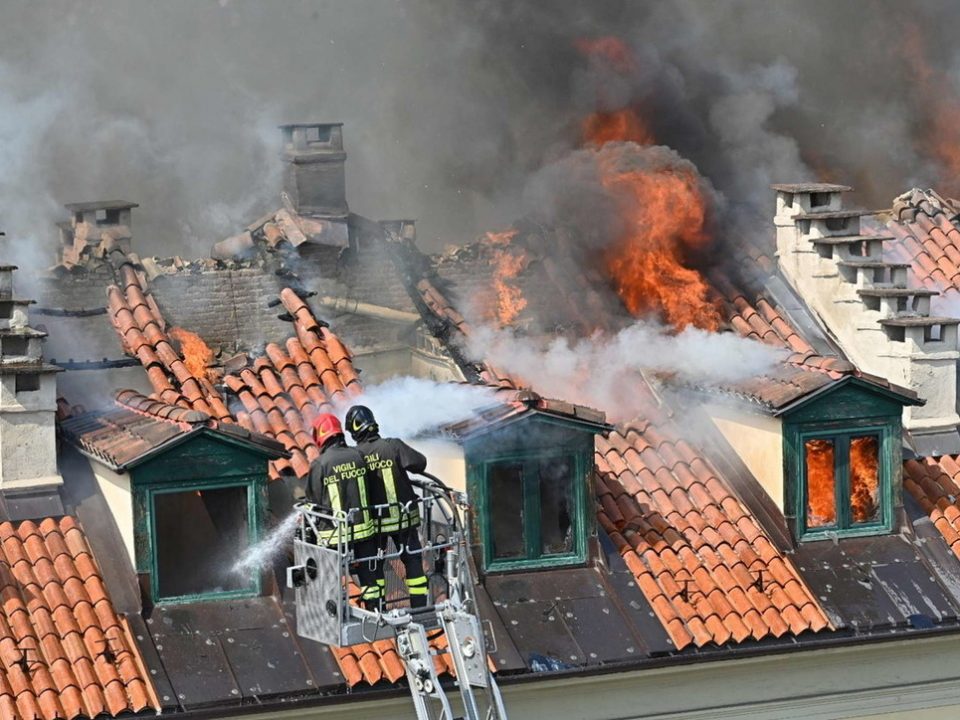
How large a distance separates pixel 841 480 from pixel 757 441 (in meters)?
0.94

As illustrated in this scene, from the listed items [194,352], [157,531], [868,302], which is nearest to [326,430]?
[157,531]

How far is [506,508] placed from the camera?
2462cm

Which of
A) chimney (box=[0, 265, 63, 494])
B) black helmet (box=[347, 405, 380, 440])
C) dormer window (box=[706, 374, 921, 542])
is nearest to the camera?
black helmet (box=[347, 405, 380, 440])

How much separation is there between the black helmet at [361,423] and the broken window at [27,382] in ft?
10.9

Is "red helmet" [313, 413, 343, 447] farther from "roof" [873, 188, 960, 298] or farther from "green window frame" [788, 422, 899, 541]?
"roof" [873, 188, 960, 298]

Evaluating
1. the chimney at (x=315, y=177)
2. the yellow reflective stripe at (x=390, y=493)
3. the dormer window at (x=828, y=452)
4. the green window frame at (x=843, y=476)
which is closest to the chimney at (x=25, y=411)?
the yellow reflective stripe at (x=390, y=493)

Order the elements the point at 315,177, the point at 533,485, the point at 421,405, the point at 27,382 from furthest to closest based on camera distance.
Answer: the point at 315,177 → the point at 421,405 → the point at 533,485 → the point at 27,382

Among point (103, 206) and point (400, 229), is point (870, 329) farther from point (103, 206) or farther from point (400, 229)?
point (103, 206)

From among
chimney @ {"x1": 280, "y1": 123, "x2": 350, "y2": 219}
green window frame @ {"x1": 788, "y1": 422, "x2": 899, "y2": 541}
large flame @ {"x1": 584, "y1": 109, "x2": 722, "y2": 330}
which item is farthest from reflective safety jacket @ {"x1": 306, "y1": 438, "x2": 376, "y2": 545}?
large flame @ {"x1": 584, "y1": 109, "x2": 722, "y2": 330}

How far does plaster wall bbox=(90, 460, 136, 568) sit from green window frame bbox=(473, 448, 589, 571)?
335cm

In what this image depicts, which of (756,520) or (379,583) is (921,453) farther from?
(379,583)

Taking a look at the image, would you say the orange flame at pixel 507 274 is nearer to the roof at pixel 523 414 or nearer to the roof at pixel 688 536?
the roof at pixel 688 536

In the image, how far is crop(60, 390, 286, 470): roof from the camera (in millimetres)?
22984

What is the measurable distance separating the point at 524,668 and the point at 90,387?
5209 millimetres
